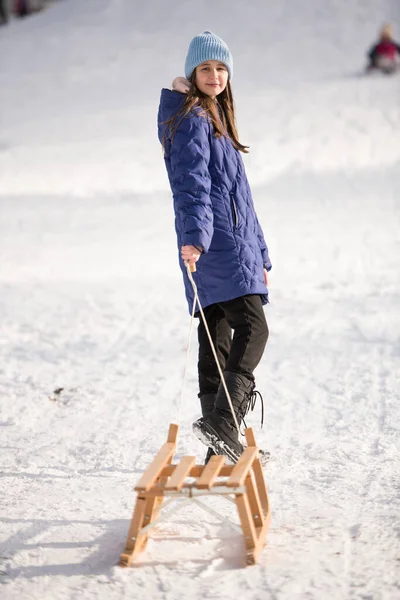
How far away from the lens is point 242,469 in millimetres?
2520

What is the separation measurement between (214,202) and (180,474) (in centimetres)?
112

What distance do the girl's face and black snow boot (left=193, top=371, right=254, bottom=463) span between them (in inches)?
43.6

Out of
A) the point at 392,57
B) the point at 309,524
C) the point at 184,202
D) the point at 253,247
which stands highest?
the point at 392,57

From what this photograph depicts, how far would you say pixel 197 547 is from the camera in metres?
2.60

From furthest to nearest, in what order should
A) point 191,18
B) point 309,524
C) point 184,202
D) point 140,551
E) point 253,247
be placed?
1. point 191,18
2. point 253,247
3. point 184,202
4. point 309,524
5. point 140,551

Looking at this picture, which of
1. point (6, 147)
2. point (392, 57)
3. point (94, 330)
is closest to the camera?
point (94, 330)

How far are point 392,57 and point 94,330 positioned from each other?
40.1 feet

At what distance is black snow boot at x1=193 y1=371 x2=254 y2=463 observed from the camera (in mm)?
3135

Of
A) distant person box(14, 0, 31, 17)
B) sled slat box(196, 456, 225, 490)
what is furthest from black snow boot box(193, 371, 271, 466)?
distant person box(14, 0, 31, 17)

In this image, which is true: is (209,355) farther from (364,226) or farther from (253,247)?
(364,226)

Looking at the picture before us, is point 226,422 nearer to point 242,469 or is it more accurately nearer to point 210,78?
point 242,469

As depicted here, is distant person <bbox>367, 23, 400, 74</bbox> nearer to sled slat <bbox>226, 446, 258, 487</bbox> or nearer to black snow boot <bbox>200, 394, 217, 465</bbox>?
black snow boot <bbox>200, 394, 217, 465</bbox>

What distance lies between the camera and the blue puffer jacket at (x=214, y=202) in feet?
9.90

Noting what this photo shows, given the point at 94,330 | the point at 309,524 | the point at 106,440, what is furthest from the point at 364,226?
the point at 309,524
